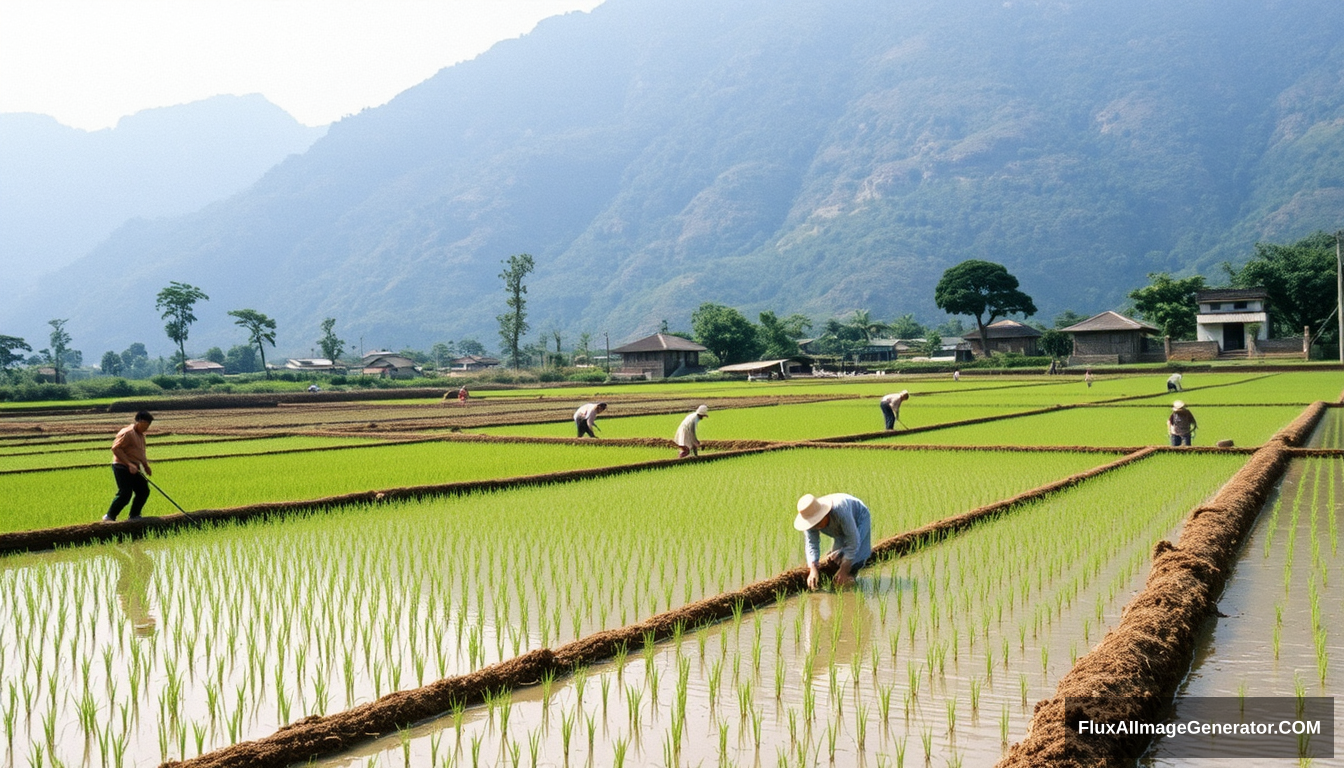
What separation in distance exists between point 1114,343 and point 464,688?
208 feet

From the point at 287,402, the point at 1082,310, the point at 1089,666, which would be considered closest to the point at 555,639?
the point at 1089,666

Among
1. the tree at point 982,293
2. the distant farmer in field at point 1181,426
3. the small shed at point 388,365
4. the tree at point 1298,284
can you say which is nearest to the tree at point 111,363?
the small shed at point 388,365

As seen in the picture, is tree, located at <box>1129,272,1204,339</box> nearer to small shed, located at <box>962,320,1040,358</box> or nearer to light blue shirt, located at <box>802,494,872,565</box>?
small shed, located at <box>962,320,1040,358</box>

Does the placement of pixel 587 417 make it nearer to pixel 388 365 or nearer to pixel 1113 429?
pixel 1113 429

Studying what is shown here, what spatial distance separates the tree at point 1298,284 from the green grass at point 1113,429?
4471 cm

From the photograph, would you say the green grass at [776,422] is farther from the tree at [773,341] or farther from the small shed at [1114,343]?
the tree at [773,341]

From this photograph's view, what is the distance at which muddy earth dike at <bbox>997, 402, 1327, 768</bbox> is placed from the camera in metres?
3.39

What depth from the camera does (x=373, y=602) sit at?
595cm

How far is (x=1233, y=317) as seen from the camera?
59500 mm

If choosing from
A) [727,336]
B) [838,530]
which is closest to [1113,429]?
[838,530]

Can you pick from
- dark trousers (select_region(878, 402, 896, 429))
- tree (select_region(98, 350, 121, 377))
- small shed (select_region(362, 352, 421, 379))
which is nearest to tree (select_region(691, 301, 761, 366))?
small shed (select_region(362, 352, 421, 379))

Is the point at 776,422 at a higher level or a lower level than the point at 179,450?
lower

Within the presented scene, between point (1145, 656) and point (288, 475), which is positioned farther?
point (288, 475)

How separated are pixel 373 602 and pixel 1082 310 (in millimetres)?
176140
